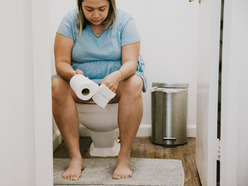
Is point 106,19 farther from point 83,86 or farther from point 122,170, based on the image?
point 122,170

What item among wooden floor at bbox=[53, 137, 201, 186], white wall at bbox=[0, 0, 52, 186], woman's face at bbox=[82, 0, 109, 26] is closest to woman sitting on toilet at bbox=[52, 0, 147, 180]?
woman's face at bbox=[82, 0, 109, 26]

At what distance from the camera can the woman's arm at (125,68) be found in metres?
1.35

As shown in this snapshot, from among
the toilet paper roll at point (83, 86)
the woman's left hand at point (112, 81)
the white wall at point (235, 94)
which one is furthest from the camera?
the woman's left hand at point (112, 81)

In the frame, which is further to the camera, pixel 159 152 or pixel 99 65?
pixel 159 152

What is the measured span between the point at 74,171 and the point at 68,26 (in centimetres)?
70

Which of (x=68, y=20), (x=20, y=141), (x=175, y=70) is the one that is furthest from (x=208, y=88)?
(x=175, y=70)

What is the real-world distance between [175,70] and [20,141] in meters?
1.45

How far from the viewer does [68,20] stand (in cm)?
155

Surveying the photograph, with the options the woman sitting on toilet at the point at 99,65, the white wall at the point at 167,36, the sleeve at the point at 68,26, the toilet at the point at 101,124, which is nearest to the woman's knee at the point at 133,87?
the woman sitting on toilet at the point at 99,65

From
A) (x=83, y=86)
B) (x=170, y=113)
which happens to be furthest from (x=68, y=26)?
(x=170, y=113)

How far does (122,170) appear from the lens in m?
1.37

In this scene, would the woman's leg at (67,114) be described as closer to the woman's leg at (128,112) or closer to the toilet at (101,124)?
the toilet at (101,124)

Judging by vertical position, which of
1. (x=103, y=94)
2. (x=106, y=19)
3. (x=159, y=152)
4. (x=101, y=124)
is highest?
(x=106, y=19)

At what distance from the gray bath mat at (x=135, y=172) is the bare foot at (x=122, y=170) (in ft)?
0.08
